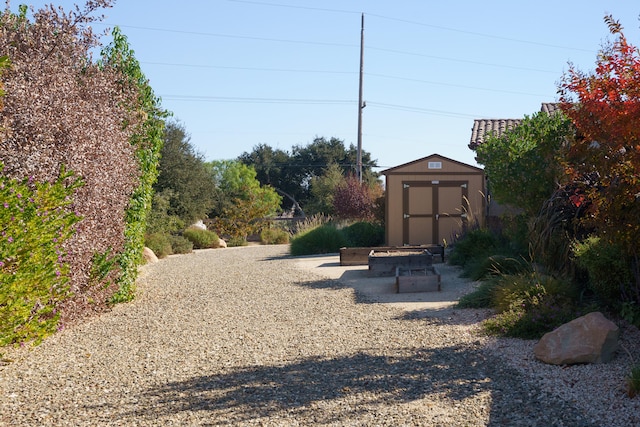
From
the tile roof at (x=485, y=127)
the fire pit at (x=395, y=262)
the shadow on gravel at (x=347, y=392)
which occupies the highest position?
the tile roof at (x=485, y=127)

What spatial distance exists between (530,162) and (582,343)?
13.6 ft

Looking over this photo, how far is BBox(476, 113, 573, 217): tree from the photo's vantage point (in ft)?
30.2

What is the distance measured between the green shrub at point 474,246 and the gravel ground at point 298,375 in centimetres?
419

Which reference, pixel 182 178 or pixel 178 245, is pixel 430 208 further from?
pixel 182 178

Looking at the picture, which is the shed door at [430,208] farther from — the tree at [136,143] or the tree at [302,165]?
the tree at [302,165]

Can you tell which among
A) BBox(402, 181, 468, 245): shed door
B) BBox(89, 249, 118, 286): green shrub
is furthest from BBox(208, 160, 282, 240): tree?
BBox(89, 249, 118, 286): green shrub

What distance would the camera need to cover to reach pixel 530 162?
9.56 metres

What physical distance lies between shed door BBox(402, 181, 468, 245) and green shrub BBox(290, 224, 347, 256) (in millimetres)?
1807

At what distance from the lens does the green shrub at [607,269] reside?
691 cm

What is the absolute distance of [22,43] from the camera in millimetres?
8703

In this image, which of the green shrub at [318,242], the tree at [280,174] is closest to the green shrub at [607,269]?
the green shrub at [318,242]

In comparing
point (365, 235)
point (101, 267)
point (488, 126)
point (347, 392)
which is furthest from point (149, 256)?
point (347, 392)

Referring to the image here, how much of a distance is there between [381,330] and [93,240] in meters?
3.53

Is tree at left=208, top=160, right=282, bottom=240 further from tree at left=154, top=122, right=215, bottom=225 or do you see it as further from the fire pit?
the fire pit
